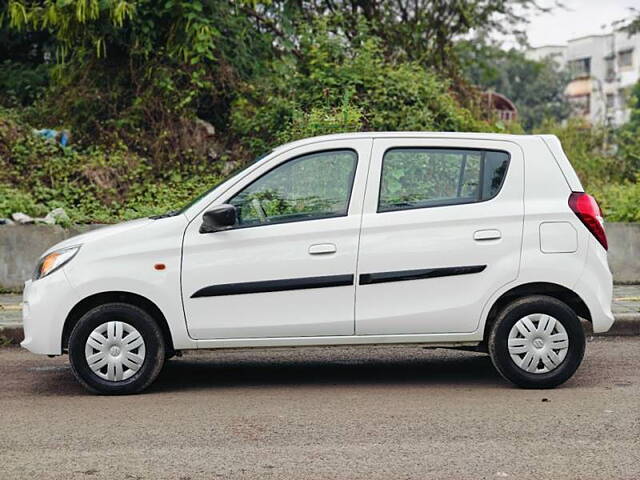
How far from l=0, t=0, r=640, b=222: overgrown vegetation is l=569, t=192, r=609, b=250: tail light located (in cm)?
628

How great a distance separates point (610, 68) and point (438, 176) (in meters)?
90.7

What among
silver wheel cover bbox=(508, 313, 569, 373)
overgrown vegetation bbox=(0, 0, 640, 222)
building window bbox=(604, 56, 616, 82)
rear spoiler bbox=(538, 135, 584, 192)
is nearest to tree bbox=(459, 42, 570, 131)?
building window bbox=(604, 56, 616, 82)

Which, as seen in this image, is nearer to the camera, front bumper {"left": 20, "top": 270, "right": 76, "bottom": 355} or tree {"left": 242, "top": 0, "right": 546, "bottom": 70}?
front bumper {"left": 20, "top": 270, "right": 76, "bottom": 355}

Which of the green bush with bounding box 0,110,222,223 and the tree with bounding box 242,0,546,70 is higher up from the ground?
the tree with bounding box 242,0,546,70

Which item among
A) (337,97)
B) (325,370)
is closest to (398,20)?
(337,97)

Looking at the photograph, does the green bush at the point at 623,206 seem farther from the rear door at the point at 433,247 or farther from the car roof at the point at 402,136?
the rear door at the point at 433,247

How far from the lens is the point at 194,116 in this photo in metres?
15.9

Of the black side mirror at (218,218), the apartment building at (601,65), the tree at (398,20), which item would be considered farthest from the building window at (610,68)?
the black side mirror at (218,218)

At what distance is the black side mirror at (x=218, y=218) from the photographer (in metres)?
7.30

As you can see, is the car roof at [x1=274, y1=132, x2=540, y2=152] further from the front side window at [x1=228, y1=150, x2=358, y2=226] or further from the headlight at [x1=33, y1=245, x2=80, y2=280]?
the headlight at [x1=33, y1=245, x2=80, y2=280]

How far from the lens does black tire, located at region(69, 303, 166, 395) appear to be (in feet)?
24.1

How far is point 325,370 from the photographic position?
8.49 metres

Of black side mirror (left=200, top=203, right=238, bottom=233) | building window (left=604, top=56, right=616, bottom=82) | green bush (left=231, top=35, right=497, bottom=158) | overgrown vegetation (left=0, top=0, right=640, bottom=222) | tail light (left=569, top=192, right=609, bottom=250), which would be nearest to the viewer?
black side mirror (left=200, top=203, right=238, bottom=233)

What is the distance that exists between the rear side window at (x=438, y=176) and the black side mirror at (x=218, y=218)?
1.01m
